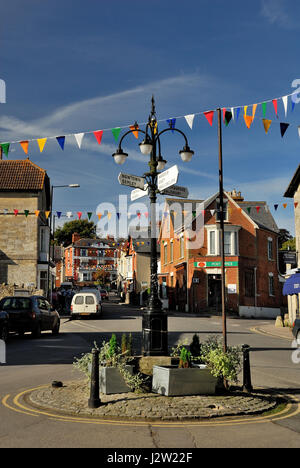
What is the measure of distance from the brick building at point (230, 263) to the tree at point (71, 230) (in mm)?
49251

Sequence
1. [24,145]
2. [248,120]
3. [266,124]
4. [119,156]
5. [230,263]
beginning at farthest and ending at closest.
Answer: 1. [230,263]
2. [24,145]
3. [266,124]
4. [248,120]
5. [119,156]

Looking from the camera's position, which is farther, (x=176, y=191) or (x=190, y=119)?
(x=190, y=119)

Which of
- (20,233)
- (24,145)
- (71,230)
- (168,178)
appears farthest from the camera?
(71,230)

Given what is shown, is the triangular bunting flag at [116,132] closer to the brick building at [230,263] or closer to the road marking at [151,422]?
the road marking at [151,422]

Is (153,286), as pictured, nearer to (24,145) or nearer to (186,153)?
(186,153)

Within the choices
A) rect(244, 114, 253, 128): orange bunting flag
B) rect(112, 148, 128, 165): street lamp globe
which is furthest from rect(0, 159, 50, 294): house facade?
rect(112, 148, 128, 165): street lamp globe

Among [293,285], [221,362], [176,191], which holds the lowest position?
[221,362]

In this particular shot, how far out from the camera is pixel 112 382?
784 centimetres

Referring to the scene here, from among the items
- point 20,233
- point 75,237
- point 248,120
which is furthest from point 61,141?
point 75,237

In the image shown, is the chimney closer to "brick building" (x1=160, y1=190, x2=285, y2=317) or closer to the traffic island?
"brick building" (x1=160, y1=190, x2=285, y2=317)

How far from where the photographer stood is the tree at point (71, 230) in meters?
90.9

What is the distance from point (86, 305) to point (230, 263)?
14.9m

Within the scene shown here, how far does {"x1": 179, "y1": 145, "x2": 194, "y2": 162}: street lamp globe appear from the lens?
983 centimetres
